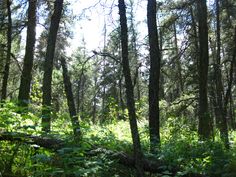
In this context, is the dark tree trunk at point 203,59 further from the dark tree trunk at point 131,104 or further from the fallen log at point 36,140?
the fallen log at point 36,140

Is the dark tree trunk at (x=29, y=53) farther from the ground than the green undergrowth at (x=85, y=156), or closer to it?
farther from the ground

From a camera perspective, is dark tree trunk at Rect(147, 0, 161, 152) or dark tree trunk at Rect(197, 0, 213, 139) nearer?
dark tree trunk at Rect(147, 0, 161, 152)

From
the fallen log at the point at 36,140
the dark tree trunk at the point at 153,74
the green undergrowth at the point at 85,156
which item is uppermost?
the dark tree trunk at the point at 153,74

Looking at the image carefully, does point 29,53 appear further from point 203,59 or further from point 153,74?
point 203,59

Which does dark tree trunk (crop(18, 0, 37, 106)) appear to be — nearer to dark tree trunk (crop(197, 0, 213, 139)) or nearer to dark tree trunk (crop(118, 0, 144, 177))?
dark tree trunk (crop(197, 0, 213, 139))

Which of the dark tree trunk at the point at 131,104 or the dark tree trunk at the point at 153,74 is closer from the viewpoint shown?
the dark tree trunk at the point at 131,104

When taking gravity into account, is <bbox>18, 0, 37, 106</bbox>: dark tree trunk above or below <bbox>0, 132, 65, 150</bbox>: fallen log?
above

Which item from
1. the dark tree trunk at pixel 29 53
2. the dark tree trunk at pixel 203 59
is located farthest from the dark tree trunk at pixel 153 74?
the dark tree trunk at pixel 29 53

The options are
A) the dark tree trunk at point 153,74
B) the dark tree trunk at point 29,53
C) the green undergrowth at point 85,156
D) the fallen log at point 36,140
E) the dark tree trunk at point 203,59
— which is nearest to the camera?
the green undergrowth at point 85,156

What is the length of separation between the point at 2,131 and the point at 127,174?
2345 mm

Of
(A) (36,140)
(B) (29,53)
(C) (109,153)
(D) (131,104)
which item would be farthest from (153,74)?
(B) (29,53)

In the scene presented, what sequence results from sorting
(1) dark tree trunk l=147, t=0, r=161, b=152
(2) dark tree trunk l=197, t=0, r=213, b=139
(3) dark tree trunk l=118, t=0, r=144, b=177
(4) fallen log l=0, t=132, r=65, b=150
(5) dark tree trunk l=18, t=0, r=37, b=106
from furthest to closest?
1. (5) dark tree trunk l=18, t=0, r=37, b=106
2. (2) dark tree trunk l=197, t=0, r=213, b=139
3. (1) dark tree trunk l=147, t=0, r=161, b=152
4. (3) dark tree trunk l=118, t=0, r=144, b=177
5. (4) fallen log l=0, t=132, r=65, b=150

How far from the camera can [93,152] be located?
245 inches

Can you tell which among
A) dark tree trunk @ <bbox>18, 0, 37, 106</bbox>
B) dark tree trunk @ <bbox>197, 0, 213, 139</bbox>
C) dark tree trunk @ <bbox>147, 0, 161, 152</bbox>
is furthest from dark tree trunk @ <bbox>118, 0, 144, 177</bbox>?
dark tree trunk @ <bbox>18, 0, 37, 106</bbox>
